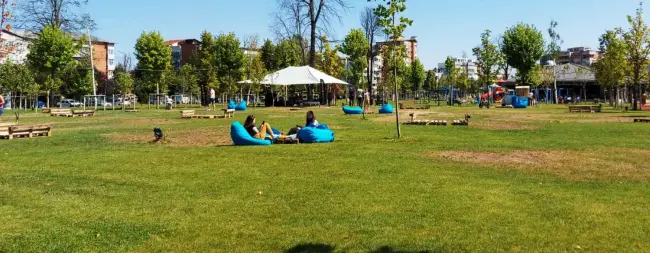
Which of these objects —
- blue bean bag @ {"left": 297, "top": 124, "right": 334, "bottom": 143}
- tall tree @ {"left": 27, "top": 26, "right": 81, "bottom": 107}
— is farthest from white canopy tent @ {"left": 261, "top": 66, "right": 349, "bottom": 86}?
blue bean bag @ {"left": 297, "top": 124, "right": 334, "bottom": 143}

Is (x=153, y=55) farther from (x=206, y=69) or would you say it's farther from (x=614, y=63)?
(x=614, y=63)

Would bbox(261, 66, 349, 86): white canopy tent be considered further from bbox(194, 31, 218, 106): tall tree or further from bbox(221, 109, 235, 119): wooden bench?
bbox(221, 109, 235, 119): wooden bench

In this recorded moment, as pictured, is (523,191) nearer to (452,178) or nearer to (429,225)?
(452,178)

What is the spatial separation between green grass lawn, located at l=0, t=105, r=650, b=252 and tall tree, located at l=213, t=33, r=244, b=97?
46.9 meters

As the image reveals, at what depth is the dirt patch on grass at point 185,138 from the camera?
16844 millimetres

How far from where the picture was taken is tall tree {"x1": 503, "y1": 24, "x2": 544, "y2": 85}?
67.1 m

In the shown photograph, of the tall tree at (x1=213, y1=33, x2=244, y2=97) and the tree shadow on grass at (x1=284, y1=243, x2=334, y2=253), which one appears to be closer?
the tree shadow on grass at (x1=284, y1=243, x2=334, y2=253)

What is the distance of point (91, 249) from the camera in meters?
5.93

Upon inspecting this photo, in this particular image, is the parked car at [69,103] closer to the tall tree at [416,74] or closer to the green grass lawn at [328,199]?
the tall tree at [416,74]

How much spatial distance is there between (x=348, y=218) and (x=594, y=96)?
89.9 metres

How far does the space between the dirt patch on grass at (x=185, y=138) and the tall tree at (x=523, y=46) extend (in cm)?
5410

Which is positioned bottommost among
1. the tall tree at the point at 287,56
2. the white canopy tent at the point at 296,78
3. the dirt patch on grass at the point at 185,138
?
the dirt patch on grass at the point at 185,138

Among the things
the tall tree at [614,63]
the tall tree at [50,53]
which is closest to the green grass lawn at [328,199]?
the tall tree at [614,63]

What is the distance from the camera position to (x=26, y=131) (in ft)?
64.4
